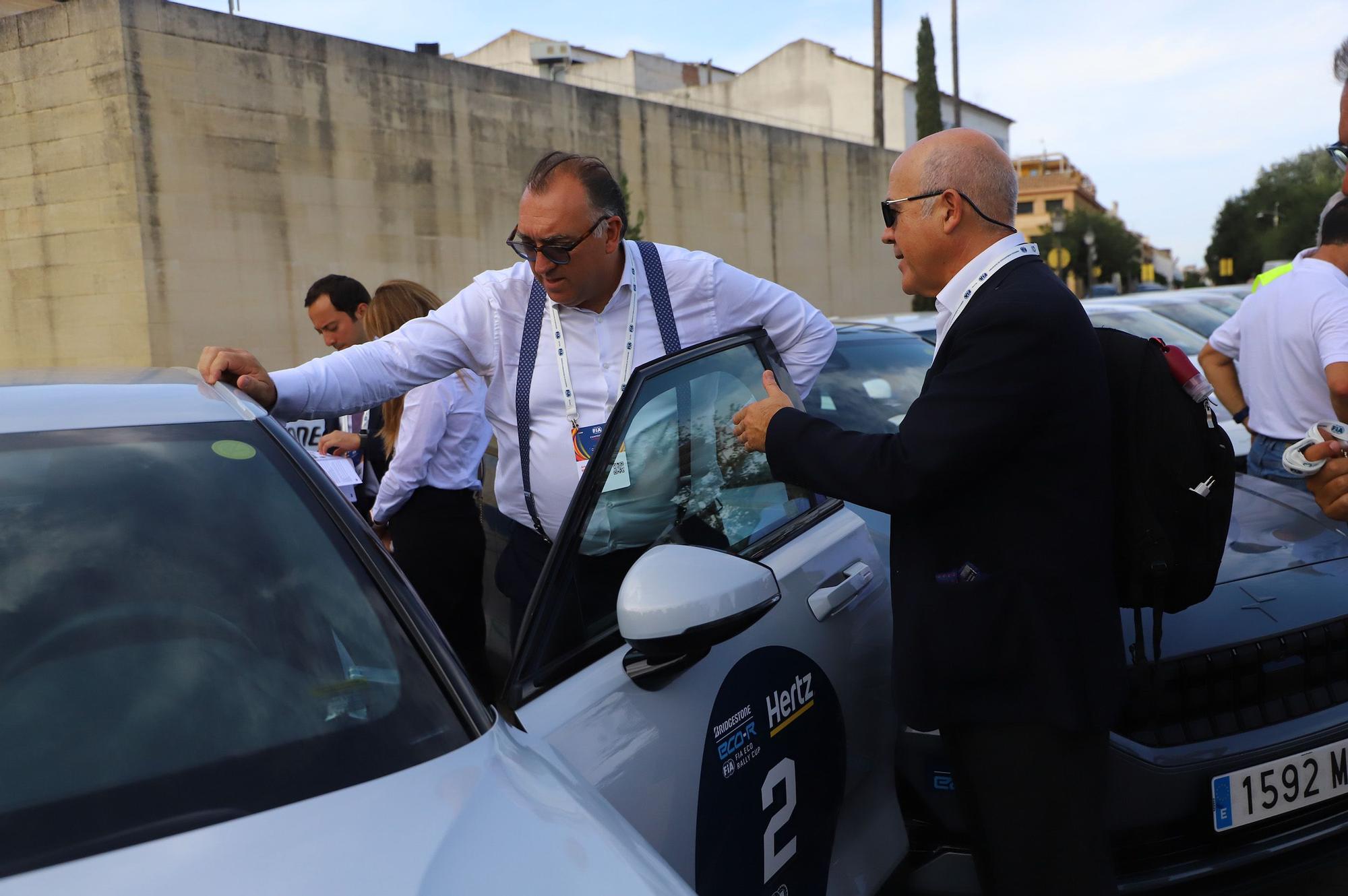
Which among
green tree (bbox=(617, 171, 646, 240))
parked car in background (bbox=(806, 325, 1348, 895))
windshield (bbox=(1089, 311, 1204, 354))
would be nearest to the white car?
parked car in background (bbox=(806, 325, 1348, 895))

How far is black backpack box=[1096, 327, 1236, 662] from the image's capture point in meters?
2.01

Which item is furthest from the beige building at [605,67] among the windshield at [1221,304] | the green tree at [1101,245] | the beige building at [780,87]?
the windshield at [1221,304]

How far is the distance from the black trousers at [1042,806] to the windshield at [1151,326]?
623 centimetres

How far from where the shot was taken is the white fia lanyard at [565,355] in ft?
8.35

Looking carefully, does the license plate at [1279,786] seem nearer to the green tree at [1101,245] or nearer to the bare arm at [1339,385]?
the bare arm at [1339,385]

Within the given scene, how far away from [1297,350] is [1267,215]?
6059 cm

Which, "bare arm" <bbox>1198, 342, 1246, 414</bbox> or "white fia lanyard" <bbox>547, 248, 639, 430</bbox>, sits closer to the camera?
"white fia lanyard" <bbox>547, 248, 639, 430</bbox>

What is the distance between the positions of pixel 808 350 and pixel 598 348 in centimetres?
63

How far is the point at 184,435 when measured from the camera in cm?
177

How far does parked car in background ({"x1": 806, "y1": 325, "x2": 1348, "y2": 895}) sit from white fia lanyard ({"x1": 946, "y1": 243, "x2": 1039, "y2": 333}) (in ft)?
2.52

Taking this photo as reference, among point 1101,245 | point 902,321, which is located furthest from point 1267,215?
point 902,321

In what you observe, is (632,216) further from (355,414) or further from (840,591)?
(840,591)

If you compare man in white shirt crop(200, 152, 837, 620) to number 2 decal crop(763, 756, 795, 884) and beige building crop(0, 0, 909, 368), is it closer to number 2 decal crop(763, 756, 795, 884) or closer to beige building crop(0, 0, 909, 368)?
number 2 decal crop(763, 756, 795, 884)

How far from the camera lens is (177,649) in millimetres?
1493
